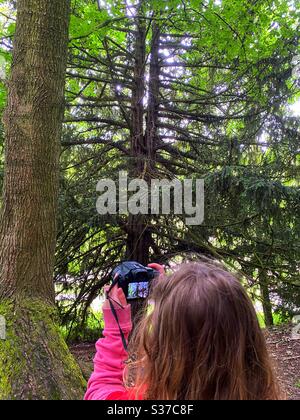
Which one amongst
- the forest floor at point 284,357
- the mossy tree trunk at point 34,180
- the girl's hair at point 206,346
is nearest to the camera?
the girl's hair at point 206,346

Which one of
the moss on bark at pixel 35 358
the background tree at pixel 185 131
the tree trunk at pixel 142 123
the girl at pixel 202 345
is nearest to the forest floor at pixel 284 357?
the background tree at pixel 185 131

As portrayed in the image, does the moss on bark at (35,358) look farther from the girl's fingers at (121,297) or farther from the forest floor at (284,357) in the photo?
the girl's fingers at (121,297)

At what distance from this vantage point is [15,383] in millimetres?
2549

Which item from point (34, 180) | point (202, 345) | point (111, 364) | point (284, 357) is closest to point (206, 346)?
point (202, 345)

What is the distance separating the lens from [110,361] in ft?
4.53

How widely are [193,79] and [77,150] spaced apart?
2657 mm

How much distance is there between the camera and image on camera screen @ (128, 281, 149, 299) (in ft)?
4.91

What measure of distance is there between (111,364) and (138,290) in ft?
0.92

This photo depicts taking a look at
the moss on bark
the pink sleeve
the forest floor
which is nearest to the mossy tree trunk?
the moss on bark

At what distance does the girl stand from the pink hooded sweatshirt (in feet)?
0.33

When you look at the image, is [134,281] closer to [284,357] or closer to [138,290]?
[138,290]

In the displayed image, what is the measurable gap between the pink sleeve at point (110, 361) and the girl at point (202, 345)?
13 cm

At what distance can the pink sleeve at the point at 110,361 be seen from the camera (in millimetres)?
1312

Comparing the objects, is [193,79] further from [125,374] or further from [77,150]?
[125,374]
